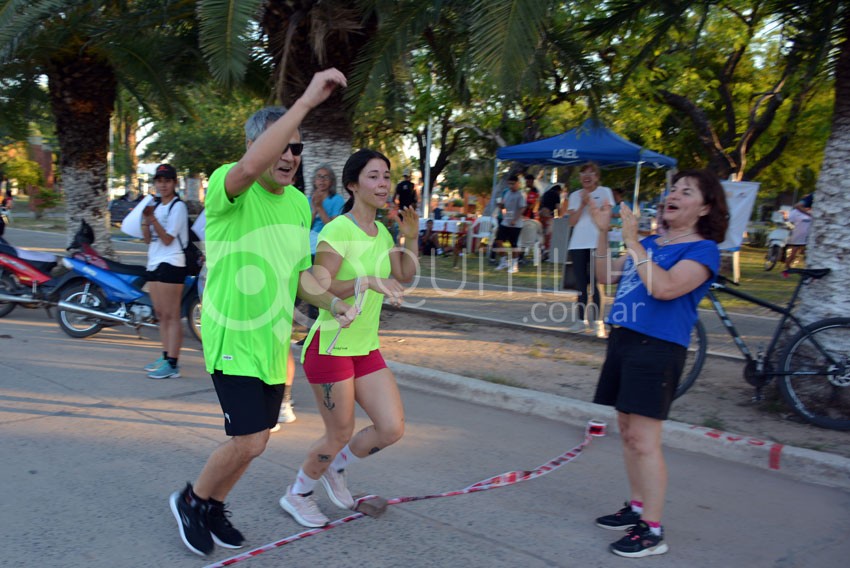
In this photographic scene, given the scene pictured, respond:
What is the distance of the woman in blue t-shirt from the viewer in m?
3.51

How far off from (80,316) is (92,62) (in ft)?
15.2

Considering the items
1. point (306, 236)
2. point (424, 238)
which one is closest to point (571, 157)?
point (424, 238)

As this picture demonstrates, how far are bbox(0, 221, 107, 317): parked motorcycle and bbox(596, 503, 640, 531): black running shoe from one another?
6579 millimetres

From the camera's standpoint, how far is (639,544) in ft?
11.9

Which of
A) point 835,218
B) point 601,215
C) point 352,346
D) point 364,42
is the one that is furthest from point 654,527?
point 364,42

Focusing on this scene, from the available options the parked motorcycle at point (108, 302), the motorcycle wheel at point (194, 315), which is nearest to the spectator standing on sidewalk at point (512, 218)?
the motorcycle wheel at point (194, 315)

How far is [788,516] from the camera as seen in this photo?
13.8ft

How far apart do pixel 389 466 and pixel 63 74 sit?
8986 mm

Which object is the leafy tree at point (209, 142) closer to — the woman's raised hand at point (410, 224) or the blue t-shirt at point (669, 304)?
the woman's raised hand at point (410, 224)

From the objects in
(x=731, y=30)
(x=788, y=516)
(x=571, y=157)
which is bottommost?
(x=788, y=516)

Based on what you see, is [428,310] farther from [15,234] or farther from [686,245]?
[15,234]

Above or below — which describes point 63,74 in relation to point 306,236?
above

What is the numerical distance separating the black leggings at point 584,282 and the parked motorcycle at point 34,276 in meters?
5.44

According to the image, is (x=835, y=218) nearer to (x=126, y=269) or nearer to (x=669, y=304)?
(x=669, y=304)
